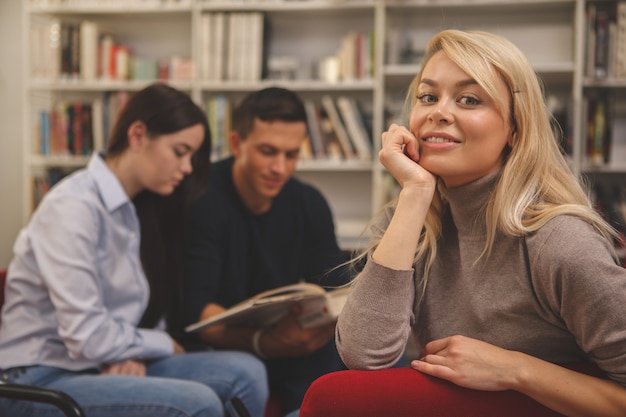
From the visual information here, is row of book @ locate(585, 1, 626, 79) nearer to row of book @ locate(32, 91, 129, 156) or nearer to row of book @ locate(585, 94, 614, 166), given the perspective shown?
row of book @ locate(585, 94, 614, 166)

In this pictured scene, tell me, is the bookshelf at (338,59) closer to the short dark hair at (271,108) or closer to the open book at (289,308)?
the short dark hair at (271,108)

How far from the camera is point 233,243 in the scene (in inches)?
74.4

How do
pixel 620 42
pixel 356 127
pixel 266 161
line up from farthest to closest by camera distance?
pixel 356 127 → pixel 620 42 → pixel 266 161

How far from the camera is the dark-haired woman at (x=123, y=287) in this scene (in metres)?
1.40

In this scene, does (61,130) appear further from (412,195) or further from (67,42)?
(412,195)

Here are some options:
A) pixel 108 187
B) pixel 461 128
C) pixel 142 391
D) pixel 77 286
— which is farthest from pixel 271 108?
pixel 461 128

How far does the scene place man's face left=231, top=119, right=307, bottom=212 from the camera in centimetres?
193

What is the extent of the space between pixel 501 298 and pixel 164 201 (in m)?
1.11

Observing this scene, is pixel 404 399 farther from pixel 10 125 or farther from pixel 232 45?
pixel 10 125

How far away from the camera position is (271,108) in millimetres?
1980

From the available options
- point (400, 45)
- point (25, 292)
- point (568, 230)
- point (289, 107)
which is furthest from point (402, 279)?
point (400, 45)

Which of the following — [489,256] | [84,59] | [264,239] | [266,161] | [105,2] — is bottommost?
[264,239]

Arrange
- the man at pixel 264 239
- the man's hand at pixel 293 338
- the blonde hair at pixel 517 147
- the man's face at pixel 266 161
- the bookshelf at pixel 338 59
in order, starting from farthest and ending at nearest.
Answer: the bookshelf at pixel 338 59
the man's face at pixel 266 161
the man at pixel 264 239
the man's hand at pixel 293 338
the blonde hair at pixel 517 147

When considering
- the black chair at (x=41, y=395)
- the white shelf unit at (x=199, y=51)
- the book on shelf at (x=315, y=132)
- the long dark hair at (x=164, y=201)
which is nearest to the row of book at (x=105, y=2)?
the white shelf unit at (x=199, y=51)
